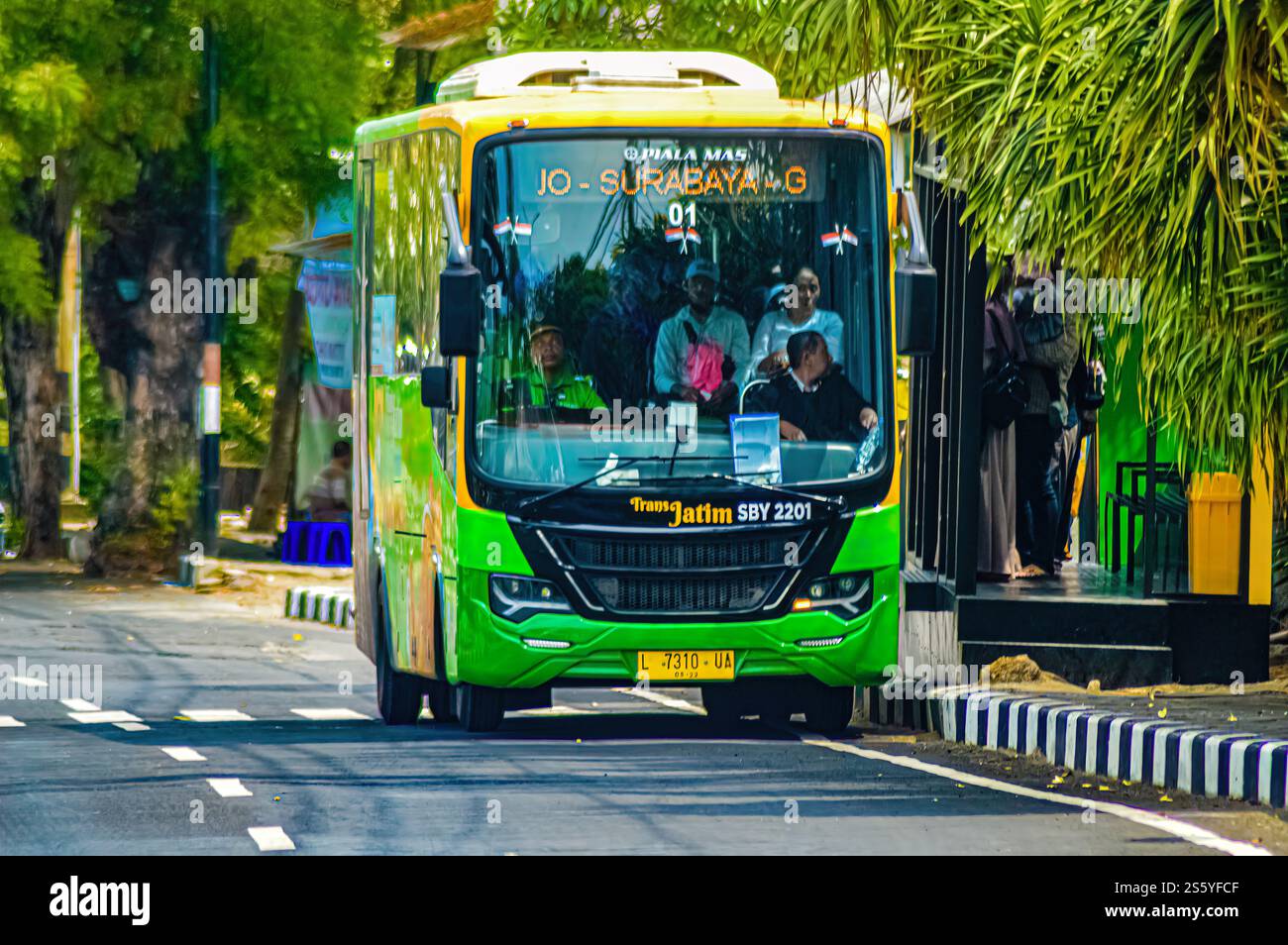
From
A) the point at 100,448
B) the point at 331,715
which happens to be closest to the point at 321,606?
the point at 100,448

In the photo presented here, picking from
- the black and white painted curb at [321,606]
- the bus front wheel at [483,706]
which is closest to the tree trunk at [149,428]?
the black and white painted curb at [321,606]

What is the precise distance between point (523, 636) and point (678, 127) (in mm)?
2543

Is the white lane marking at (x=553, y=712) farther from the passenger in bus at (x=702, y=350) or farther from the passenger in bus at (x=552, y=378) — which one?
the passenger in bus at (x=702, y=350)

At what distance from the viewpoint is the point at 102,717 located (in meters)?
15.2

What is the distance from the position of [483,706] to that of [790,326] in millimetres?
2476

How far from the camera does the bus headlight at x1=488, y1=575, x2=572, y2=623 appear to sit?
43.3 feet

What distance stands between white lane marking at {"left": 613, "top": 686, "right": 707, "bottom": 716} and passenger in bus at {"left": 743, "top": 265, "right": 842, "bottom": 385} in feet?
10.9

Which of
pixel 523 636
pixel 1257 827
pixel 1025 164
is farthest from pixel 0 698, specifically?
pixel 1257 827

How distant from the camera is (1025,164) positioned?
13.8 m

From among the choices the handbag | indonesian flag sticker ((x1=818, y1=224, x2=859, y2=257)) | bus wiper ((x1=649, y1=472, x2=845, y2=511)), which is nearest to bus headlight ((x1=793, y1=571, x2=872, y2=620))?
bus wiper ((x1=649, y1=472, x2=845, y2=511))

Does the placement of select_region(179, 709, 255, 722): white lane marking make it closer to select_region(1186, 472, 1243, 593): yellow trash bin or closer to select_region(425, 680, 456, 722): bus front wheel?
select_region(425, 680, 456, 722): bus front wheel

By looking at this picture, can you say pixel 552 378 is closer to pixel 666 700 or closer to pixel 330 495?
pixel 666 700

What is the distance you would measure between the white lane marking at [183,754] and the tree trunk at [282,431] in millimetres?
26836

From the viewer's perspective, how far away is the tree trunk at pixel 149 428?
29.2 metres
